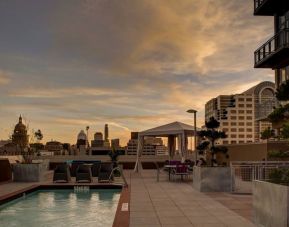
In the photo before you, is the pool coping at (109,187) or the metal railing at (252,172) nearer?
the pool coping at (109,187)

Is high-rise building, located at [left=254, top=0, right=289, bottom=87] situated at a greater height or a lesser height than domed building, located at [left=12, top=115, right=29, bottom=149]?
greater

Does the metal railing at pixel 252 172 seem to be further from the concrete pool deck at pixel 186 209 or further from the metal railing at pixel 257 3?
the metal railing at pixel 257 3

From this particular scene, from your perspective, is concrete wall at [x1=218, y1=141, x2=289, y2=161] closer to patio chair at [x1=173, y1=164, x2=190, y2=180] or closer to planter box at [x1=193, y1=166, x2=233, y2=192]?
planter box at [x1=193, y1=166, x2=233, y2=192]

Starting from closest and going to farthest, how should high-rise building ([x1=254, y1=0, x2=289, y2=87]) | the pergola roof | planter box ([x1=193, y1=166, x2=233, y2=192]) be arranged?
planter box ([x1=193, y1=166, x2=233, y2=192])
high-rise building ([x1=254, y1=0, x2=289, y2=87])
the pergola roof

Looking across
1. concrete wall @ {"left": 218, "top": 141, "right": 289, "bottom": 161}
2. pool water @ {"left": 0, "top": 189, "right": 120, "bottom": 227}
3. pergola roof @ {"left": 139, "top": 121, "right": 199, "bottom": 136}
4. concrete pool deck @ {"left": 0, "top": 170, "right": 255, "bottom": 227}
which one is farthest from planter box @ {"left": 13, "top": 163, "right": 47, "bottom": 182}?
concrete wall @ {"left": 218, "top": 141, "right": 289, "bottom": 161}

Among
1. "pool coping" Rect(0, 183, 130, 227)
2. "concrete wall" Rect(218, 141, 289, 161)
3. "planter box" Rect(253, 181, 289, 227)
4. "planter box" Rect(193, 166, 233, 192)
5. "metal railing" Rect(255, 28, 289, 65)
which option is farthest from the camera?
"metal railing" Rect(255, 28, 289, 65)

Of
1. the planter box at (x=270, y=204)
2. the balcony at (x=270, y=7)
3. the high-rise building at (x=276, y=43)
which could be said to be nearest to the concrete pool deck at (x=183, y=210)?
the planter box at (x=270, y=204)

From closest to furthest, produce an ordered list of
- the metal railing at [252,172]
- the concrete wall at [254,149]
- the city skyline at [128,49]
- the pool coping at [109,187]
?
1. the pool coping at [109,187]
2. the metal railing at [252,172]
3. the concrete wall at [254,149]
4. the city skyline at [128,49]

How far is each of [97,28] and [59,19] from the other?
5.77 feet

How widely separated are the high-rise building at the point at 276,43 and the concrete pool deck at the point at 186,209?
1084cm

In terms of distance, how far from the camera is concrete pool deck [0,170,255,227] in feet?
28.5

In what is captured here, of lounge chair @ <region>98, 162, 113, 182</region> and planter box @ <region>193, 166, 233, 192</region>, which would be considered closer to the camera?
planter box @ <region>193, 166, 233, 192</region>

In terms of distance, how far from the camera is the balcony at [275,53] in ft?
71.2

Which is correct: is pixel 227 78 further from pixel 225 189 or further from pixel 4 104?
pixel 4 104
